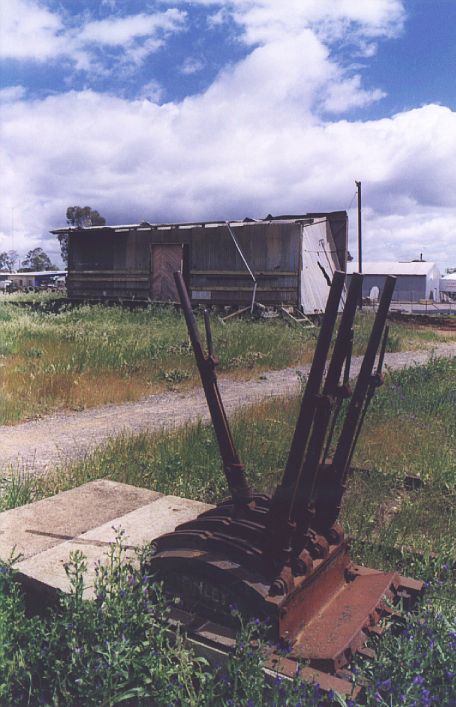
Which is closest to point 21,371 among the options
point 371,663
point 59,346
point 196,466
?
point 59,346

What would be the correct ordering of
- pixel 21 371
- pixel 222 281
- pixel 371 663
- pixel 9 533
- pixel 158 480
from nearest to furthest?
1. pixel 371 663
2. pixel 9 533
3. pixel 158 480
4. pixel 21 371
5. pixel 222 281

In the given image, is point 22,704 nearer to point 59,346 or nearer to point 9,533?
point 9,533

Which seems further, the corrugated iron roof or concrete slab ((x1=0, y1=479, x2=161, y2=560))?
the corrugated iron roof

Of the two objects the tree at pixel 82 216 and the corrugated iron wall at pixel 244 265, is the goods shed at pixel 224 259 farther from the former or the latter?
the tree at pixel 82 216

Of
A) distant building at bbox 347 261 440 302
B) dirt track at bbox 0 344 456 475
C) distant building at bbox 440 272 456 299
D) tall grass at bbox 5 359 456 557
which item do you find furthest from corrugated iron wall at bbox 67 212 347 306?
distant building at bbox 440 272 456 299

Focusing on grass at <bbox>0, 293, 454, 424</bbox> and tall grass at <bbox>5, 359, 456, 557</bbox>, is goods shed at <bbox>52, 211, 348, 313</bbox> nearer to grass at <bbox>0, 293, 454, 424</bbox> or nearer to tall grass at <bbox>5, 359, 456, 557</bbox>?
grass at <bbox>0, 293, 454, 424</bbox>

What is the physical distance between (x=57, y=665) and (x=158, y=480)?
2.58m

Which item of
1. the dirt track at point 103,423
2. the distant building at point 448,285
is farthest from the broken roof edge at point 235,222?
the distant building at point 448,285

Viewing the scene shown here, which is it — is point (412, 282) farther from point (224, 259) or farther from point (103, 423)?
point (103, 423)

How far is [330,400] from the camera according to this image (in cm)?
239

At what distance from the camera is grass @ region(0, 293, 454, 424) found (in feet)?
31.0

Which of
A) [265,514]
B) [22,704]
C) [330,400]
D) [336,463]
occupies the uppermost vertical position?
[330,400]

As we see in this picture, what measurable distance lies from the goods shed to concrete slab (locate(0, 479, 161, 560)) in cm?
1588

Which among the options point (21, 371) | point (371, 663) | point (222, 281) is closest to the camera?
point (371, 663)
